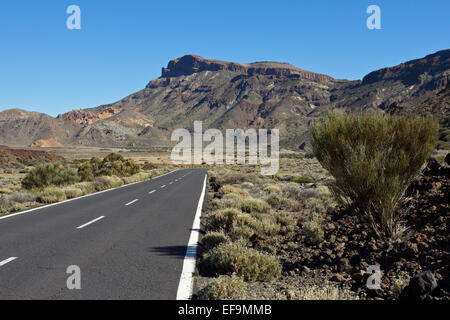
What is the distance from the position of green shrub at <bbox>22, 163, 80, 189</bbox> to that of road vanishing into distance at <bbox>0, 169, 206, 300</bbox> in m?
11.5

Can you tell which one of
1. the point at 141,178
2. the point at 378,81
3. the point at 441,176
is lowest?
the point at 141,178

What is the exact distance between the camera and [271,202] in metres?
13.2

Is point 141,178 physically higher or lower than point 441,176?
lower

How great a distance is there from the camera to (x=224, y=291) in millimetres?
4270

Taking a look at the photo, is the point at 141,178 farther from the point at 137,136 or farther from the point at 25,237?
the point at 137,136

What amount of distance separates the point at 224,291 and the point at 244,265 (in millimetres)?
1082

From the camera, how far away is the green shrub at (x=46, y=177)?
885 inches

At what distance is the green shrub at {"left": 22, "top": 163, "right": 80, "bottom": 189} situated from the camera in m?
22.5

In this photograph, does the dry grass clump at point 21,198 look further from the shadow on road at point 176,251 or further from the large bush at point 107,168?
the large bush at point 107,168

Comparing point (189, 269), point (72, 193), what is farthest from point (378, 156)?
point (72, 193)

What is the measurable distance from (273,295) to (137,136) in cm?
18834

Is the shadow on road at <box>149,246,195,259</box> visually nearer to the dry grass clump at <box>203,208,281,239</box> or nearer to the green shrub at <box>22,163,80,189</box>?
the dry grass clump at <box>203,208,281,239</box>

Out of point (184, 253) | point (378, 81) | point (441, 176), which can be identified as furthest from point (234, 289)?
point (378, 81)

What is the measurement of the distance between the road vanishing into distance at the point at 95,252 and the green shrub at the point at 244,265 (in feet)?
2.25
